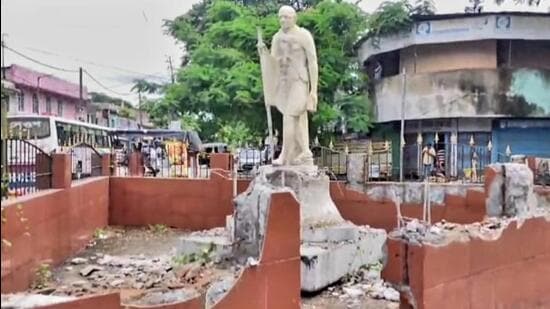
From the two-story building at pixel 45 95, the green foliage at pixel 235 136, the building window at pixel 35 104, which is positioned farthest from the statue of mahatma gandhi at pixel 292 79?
the building window at pixel 35 104

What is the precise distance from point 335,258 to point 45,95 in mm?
29186

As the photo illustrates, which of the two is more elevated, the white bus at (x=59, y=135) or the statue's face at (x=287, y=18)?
the statue's face at (x=287, y=18)

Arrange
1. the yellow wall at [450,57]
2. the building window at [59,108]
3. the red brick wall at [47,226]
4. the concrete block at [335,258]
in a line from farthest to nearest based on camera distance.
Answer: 1. the building window at [59,108]
2. the yellow wall at [450,57]
3. the concrete block at [335,258]
4. the red brick wall at [47,226]

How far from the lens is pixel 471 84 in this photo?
23344mm

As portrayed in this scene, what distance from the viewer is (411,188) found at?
13.3 m

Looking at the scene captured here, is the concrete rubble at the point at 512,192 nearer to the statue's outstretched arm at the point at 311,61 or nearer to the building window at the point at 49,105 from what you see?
the statue's outstretched arm at the point at 311,61

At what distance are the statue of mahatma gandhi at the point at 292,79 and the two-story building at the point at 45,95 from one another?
19.4 metres

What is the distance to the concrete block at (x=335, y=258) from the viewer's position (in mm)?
8188

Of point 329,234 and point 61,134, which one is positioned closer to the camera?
point 329,234

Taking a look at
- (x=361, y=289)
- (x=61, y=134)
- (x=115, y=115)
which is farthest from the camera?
(x=115, y=115)

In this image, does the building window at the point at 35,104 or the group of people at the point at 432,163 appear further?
the building window at the point at 35,104

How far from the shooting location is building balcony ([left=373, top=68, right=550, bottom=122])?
23.3 m

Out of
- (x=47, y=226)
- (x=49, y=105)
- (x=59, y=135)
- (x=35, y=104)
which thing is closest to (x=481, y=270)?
(x=47, y=226)

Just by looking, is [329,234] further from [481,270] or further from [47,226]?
[47,226]
